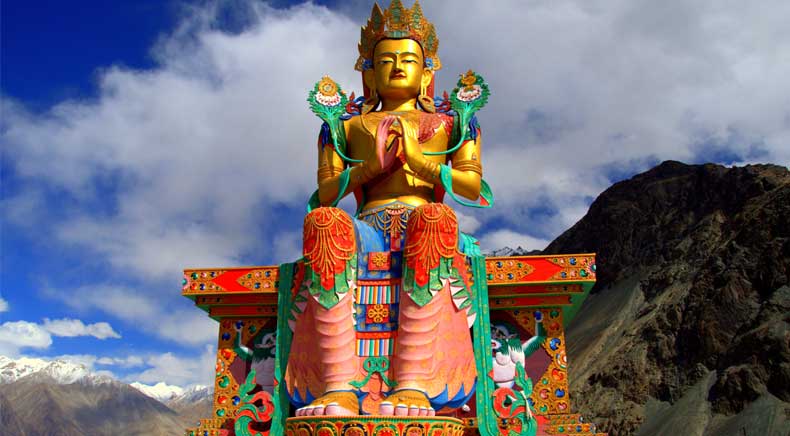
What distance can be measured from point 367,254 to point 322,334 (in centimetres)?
105

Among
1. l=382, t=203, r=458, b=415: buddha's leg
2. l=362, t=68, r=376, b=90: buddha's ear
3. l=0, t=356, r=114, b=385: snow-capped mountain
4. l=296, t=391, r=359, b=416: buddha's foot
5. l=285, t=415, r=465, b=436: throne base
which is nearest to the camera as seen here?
l=285, t=415, r=465, b=436: throne base

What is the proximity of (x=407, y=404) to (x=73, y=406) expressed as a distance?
291 feet

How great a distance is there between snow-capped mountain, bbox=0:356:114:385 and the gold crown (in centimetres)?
9535

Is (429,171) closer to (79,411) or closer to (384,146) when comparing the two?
(384,146)

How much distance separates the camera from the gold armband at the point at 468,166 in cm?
788

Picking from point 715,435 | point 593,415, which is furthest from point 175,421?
point 715,435

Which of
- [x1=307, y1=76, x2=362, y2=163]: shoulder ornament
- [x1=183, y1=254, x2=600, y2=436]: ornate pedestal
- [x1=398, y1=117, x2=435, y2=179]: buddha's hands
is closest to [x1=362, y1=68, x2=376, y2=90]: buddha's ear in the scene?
[x1=307, y1=76, x2=362, y2=163]: shoulder ornament

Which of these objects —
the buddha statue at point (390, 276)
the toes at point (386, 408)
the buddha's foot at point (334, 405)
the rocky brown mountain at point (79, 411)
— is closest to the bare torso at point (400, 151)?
the buddha statue at point (390, 276)

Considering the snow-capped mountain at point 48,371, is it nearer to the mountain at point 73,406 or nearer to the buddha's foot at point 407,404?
the mountain at point 73,406

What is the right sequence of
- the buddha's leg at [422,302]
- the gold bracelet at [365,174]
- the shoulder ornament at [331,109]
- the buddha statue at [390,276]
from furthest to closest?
the shoulder ornament at [331,109], the gold bracelet at [365,174], the buddha statue at [390,276], the buddha's leg at [422,302]

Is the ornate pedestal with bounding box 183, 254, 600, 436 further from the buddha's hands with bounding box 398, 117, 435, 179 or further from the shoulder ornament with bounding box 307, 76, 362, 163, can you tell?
the shoulder ornament with bounding box 307, 76, 362, 163


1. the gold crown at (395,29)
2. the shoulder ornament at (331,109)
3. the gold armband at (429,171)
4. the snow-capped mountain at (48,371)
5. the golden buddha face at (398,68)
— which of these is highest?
the snow-capped mountain at (48,371)

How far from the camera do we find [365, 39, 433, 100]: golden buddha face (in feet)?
27.6

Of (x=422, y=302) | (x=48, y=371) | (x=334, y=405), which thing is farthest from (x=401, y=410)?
(x=48, y=371)
